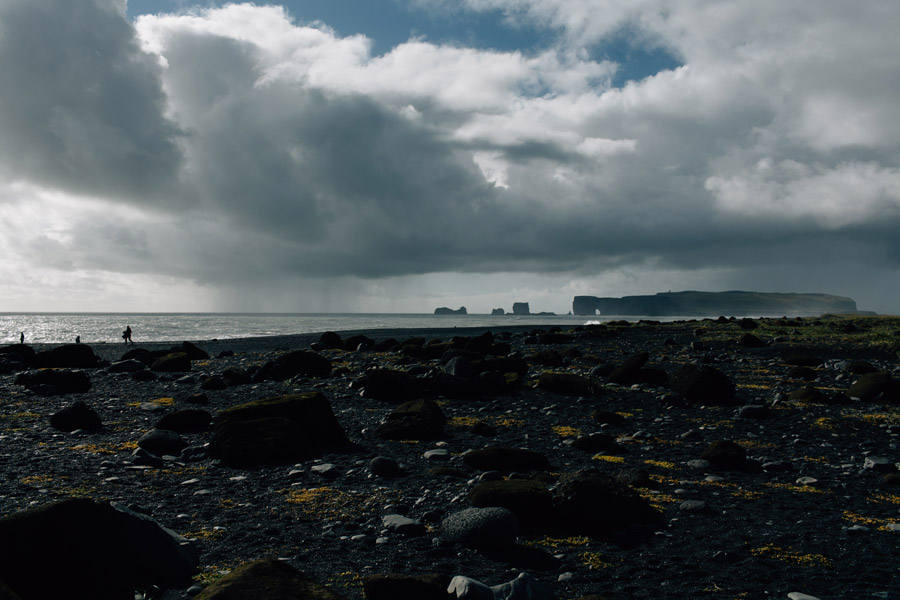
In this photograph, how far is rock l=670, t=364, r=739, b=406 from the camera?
14703mm

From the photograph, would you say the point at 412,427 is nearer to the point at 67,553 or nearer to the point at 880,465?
the point at 67,553

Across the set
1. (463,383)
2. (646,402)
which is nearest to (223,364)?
(463,383)

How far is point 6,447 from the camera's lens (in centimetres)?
1052

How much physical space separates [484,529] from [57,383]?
61.2 ft

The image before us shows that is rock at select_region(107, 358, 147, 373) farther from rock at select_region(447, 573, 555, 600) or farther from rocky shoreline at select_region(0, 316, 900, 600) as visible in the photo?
rock at select_region(447, 573, 555, 600)

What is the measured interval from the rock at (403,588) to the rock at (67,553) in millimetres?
1883

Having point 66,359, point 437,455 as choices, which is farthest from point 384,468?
point 66,359

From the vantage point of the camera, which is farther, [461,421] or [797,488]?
[461,421]

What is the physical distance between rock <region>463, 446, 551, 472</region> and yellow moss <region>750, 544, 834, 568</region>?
11.7 ft

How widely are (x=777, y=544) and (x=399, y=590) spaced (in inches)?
168

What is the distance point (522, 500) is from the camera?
6.76 m

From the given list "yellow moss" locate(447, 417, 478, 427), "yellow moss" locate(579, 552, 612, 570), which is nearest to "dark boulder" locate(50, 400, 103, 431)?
"yellow moss" locate(447, 417, 478, 427)

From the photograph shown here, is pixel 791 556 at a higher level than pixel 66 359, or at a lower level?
lower

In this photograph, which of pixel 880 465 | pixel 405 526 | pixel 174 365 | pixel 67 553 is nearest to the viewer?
pixel 67 553
